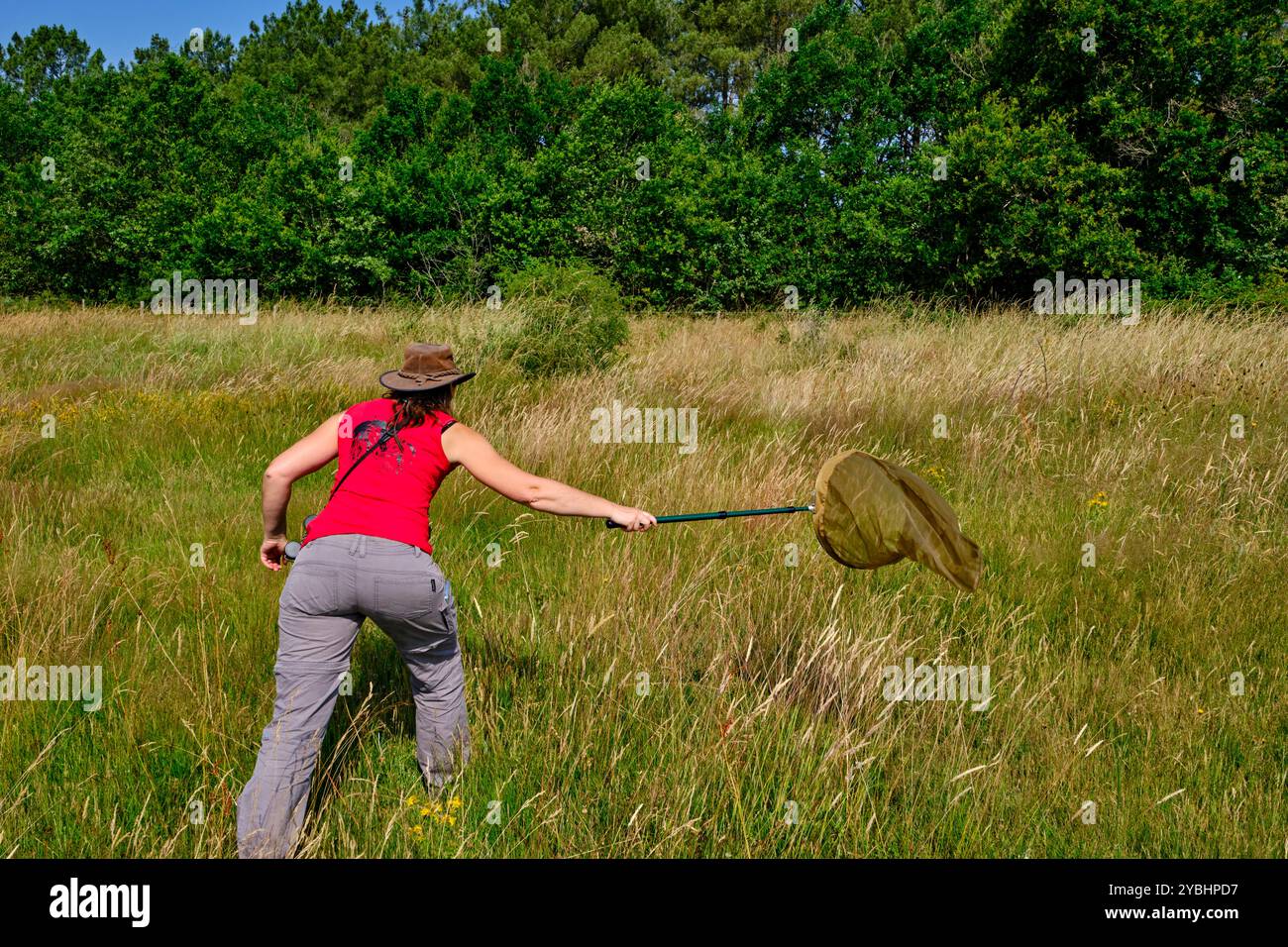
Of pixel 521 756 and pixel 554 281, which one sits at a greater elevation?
pixel 554 281

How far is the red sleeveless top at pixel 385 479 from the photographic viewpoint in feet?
8.49

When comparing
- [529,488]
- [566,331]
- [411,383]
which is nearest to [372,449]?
[411,383]

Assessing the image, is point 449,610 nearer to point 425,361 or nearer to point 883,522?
point 425,361

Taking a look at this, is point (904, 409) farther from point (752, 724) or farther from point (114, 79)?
point (114, 79)

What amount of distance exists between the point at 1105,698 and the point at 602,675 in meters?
1.93

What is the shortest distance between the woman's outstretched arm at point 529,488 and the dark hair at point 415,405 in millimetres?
107

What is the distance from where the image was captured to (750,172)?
64.1ft

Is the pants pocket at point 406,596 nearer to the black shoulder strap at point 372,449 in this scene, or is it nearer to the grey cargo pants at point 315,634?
the grey cargo pants at point 315,634

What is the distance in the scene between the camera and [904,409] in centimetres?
717

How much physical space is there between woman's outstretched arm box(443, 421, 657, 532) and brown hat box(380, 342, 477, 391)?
0.58 feet

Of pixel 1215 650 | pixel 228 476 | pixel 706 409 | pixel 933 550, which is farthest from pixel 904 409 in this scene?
pixel 228 476

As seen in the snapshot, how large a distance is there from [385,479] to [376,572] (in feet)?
0.96

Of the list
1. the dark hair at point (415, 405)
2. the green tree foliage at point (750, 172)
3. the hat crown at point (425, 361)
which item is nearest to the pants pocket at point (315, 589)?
the dark hair at point (415, 405)

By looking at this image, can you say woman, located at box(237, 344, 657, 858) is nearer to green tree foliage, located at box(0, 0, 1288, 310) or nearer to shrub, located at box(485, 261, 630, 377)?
shrub, located at box(485, 261, 630, 377)
